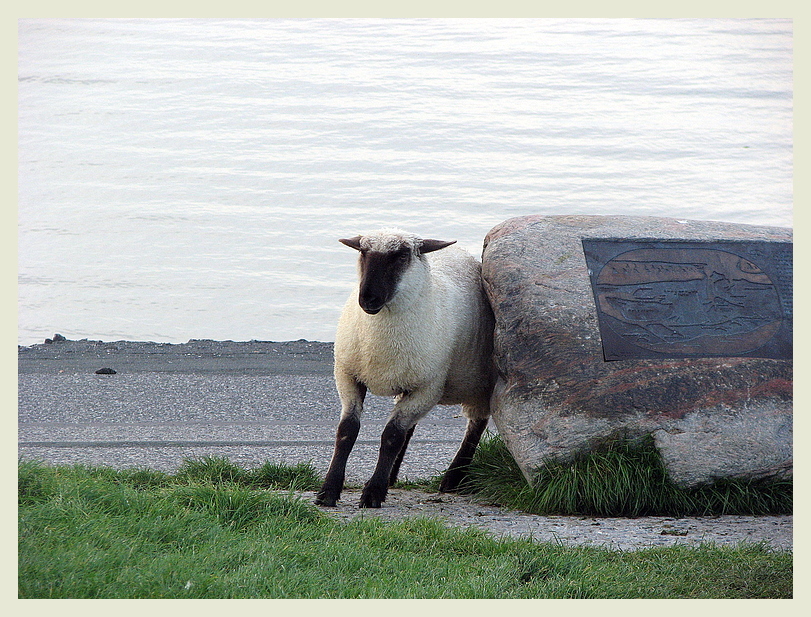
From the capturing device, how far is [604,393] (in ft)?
19.5

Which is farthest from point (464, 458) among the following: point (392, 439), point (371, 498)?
point (371, 498)

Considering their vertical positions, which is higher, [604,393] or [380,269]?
[380,269]

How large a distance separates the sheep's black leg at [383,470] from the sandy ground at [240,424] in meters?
0.11

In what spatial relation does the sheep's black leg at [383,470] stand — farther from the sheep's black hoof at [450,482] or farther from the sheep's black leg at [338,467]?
the sheep's black hoof at [450,482]

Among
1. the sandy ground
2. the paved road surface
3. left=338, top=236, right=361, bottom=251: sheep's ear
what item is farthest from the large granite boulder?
the paved road surface

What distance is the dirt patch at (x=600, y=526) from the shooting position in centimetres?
526

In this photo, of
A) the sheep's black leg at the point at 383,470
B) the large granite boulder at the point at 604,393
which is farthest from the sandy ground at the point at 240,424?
the large granite boulder at the point at 604,393

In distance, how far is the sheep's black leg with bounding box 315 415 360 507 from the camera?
5.92m

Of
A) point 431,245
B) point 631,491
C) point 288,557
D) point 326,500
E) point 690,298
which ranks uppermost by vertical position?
point 431,245

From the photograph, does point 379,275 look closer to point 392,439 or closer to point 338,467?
point 392,439

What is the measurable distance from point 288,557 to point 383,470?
1683mm

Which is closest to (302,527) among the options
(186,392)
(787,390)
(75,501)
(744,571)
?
(75,501)

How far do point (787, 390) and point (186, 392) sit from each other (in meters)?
6.76

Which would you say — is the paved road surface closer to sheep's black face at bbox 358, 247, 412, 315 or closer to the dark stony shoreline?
the dark stony shoreline
